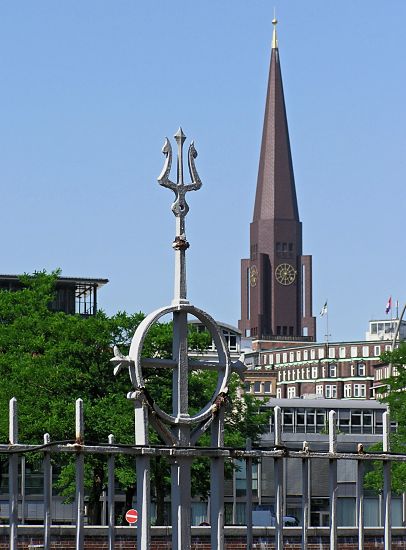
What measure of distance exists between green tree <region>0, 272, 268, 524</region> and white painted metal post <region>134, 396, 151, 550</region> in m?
36.0

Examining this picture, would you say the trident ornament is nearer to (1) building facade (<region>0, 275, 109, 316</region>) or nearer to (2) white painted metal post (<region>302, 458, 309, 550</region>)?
(2) white painted metal post (<region>302, 458, 309, 550</region>)

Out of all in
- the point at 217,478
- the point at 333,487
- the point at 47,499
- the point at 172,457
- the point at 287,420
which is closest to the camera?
the point at 47,499

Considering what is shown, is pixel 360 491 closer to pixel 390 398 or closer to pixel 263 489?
pixel 390 398

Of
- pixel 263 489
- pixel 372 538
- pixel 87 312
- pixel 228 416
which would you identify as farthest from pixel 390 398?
pixel 87 312

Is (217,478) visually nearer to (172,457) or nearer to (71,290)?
(172,457)

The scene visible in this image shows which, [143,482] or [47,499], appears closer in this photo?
[47,499]

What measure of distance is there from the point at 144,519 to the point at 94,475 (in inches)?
1638

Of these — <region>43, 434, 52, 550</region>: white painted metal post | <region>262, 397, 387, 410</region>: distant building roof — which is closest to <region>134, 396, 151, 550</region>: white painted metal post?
<region>43, 434, 52, 550</region>: white painted metal post

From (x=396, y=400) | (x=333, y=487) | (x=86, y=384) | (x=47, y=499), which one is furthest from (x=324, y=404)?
(x=47, y=499)

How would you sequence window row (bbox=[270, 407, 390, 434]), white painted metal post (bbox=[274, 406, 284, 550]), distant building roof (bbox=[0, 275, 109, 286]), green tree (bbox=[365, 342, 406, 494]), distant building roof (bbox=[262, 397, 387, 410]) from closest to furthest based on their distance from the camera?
white painted metal post (bbox=[274, 406, 284, 550]) < green tree (bbox=[365, 342, 406, 494]) < window row (bbox=[270, 407, 390, 434]) < distant building roof (bbox=[262, 397, 387, 410]) < distant building roof (bbox=[0, 275, 109, 286])

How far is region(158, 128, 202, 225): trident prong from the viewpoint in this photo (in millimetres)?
15562

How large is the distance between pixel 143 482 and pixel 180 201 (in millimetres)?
2777

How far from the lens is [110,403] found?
55.9 m

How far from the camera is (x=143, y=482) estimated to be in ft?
48.1
